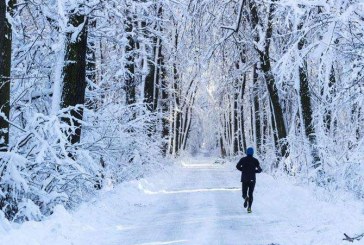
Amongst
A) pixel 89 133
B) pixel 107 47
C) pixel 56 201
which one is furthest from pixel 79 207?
pixel 107 47

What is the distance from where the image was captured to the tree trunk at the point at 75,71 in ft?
41.4

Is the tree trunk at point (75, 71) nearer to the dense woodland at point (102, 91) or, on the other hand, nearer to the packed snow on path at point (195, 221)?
the dense woodland at point (102, 91)

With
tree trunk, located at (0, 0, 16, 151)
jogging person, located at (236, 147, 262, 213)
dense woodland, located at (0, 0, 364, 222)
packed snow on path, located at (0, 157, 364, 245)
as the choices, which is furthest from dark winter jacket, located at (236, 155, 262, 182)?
tree trunk, located at (0, 0, 16, 151)

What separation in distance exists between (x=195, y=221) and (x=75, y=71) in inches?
194

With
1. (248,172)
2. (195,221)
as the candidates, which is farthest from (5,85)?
(248,172)

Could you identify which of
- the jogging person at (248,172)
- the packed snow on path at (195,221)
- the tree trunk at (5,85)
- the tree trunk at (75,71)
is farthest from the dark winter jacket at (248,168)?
the tree trunk at (5,85)

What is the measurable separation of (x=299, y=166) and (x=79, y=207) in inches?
393

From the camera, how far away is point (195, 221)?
11.5 metres

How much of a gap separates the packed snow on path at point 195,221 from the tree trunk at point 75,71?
104 inches

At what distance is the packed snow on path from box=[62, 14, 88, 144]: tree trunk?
2.64 metres

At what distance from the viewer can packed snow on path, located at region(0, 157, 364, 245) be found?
8749 millimetres

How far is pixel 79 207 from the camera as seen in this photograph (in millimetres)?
11398

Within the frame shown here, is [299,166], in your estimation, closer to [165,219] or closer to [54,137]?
[165,219]

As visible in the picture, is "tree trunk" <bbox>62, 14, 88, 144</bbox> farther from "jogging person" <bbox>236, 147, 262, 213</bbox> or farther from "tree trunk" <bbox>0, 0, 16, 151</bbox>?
"jogging person" <bbox>236, 147, 262, 213</bbox>
